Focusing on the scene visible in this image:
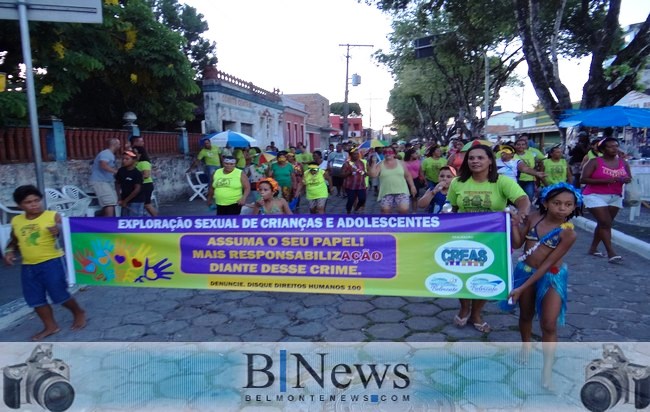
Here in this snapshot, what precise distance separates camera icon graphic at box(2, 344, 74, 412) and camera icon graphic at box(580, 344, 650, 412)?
3531 mm

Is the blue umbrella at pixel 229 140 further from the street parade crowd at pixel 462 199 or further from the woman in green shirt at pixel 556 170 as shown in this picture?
the woman in green shirt at pixel 556 170

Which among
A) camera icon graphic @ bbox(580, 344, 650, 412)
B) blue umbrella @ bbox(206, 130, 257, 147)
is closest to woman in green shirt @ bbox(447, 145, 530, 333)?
camera icon graphic @ bbox(580, 344, 650, 412)

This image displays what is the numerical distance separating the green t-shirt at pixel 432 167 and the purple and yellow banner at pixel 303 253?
6.26 m

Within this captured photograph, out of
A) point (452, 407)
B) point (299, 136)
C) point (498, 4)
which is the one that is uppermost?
point (498, 4)

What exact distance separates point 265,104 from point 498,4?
14.2m

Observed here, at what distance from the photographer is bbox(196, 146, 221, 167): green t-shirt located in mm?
12727

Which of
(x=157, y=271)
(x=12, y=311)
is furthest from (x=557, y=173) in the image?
(x=12, y=311)

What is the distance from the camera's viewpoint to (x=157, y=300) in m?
5.31

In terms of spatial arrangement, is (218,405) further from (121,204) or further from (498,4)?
(498,4)

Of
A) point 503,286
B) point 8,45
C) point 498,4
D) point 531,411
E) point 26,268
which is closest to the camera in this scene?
point 531,411

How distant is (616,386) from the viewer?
9.95 feet

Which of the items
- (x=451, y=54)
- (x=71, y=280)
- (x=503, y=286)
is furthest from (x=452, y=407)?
(x=451, y=54)

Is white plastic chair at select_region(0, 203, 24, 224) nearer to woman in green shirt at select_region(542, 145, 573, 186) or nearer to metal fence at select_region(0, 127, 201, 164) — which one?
metal fence at select_region(0, 127, 201, 164)

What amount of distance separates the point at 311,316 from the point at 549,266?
245cm
